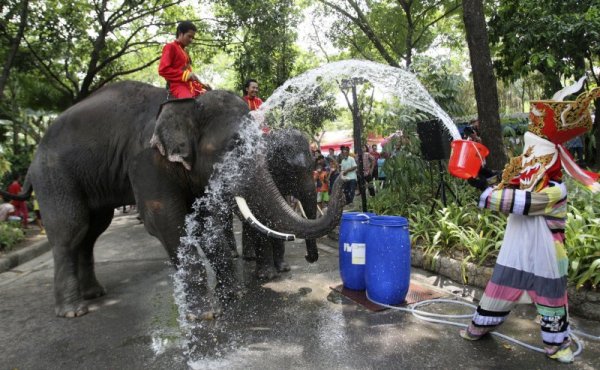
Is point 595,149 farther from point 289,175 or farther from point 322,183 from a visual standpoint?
point 289,175

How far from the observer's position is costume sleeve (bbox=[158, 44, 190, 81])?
470 centimetres

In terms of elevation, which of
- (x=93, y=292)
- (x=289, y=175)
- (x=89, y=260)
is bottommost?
(x=93, y=292)

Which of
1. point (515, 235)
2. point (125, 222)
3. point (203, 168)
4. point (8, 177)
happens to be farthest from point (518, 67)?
point (8, 177)

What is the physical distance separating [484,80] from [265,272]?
4.22 m

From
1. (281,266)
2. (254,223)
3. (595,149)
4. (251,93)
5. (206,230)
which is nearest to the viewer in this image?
(254,223)

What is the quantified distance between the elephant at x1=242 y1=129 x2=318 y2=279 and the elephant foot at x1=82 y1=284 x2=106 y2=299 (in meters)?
1.90

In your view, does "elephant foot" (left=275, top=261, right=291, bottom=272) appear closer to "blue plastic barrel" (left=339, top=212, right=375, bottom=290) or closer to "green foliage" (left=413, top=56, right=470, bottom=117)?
"blue plastic barrel" (left=339, top=212, right=375, bottom=290)

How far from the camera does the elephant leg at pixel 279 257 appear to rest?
18.8 feet

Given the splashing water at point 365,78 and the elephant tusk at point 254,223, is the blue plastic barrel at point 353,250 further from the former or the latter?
the splashing water at point 365,78

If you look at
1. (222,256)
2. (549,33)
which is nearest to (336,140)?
(549,33)

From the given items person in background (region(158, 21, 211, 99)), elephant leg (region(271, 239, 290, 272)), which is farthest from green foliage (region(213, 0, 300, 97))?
elephant leg (region(271, 239, 290, 272))

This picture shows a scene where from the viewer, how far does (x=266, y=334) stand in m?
3.75

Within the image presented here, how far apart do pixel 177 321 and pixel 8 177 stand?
38.2 ft

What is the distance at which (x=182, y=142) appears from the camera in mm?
3906
